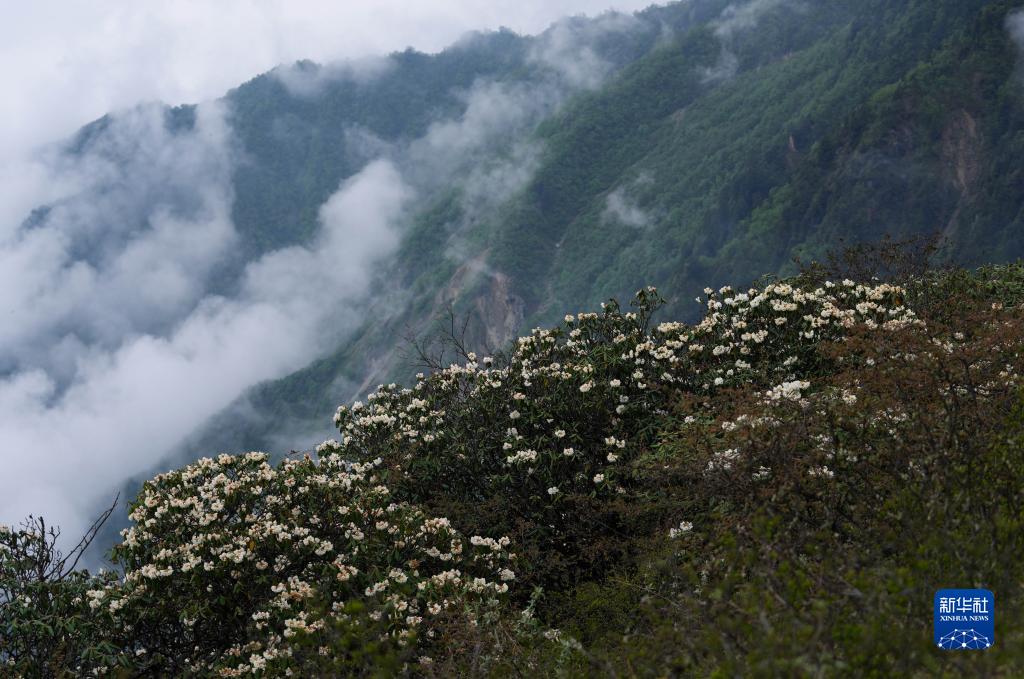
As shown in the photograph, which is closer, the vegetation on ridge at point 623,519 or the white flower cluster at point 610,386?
the vegetation on ridge at point 623,519

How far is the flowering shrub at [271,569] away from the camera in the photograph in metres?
8.66

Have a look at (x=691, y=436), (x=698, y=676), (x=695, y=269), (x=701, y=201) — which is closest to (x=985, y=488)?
(x=698, y=676)

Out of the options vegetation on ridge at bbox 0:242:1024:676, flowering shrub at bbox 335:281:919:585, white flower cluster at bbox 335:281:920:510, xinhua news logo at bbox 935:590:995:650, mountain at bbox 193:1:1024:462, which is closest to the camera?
xinhua news logo at bbox 935:590:995:650

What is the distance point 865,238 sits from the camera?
10650 cm

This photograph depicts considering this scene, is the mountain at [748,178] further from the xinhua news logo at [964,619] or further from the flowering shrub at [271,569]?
the xinhua news logo at [964,619]

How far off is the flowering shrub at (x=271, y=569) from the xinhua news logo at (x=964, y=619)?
3654 millimetres

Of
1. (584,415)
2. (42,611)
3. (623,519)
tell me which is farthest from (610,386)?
(42,611)

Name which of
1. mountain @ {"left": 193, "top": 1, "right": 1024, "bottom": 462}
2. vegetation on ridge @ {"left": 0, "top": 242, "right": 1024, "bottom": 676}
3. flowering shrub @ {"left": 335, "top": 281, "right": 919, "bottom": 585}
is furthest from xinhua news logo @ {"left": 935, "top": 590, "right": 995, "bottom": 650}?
mountain @ {"left": 193, "top": 1, "right": 1024, "bottom": 462}

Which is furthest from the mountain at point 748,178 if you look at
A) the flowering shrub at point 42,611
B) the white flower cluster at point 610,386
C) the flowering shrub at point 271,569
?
the flowering shrub at point 42,611

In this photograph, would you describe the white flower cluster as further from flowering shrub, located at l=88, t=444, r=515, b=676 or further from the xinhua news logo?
the xinhua news logo

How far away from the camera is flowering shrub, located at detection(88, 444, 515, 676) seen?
8665 millimetres

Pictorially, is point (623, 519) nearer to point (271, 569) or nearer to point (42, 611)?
point (271, 569)

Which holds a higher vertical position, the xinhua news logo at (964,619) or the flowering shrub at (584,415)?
the flowering shrub at (584,415)

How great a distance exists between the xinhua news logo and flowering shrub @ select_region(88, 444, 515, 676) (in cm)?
365
